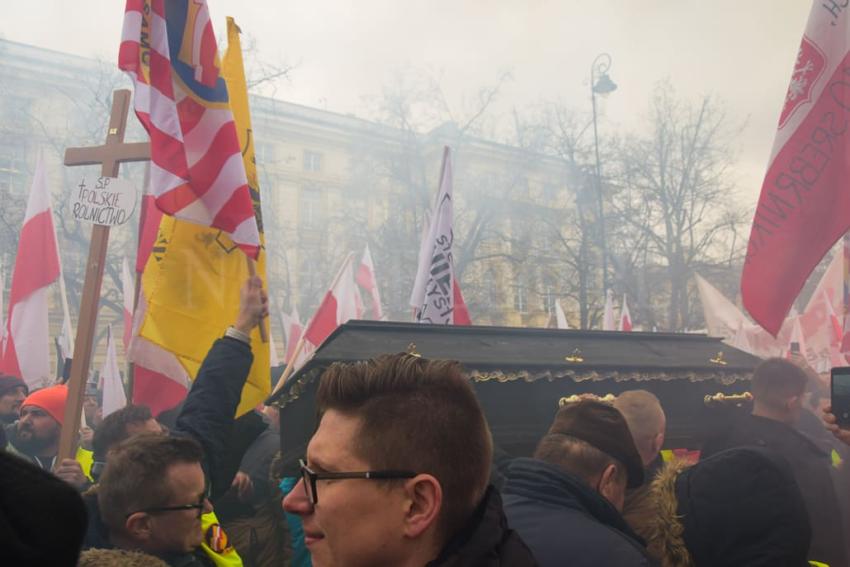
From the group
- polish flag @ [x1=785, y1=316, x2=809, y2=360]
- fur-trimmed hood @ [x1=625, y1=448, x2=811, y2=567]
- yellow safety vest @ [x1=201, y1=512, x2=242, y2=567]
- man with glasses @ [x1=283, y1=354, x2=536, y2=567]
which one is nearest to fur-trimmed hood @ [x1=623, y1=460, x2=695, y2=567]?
fur-trimmed hood @ [x1=625, y1=448, x2=811, y2=567]

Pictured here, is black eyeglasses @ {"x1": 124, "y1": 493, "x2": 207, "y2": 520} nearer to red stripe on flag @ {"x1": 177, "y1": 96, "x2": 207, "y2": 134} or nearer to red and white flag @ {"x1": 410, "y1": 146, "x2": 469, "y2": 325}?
red stripe on flag @ {"x1": 177, "y1": 96, "x2": 207, "y2": 134}

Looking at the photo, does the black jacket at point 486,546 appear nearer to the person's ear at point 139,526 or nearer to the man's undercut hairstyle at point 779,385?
the person's ear at point 139,526

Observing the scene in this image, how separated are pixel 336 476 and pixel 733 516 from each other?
1.26 meters

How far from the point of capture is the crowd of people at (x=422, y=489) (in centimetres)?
135

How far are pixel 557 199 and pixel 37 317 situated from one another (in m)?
23.4

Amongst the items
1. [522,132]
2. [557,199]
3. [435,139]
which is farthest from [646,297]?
[435,139]

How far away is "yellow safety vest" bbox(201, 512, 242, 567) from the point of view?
250 centimetres

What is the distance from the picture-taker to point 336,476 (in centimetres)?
138

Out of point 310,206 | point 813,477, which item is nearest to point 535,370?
point 813,477

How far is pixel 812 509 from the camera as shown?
348 cm

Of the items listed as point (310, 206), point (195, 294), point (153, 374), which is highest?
point (310, 206)

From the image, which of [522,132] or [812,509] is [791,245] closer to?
[812,509]

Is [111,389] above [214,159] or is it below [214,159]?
below

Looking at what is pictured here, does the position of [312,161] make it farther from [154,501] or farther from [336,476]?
[336,476]
